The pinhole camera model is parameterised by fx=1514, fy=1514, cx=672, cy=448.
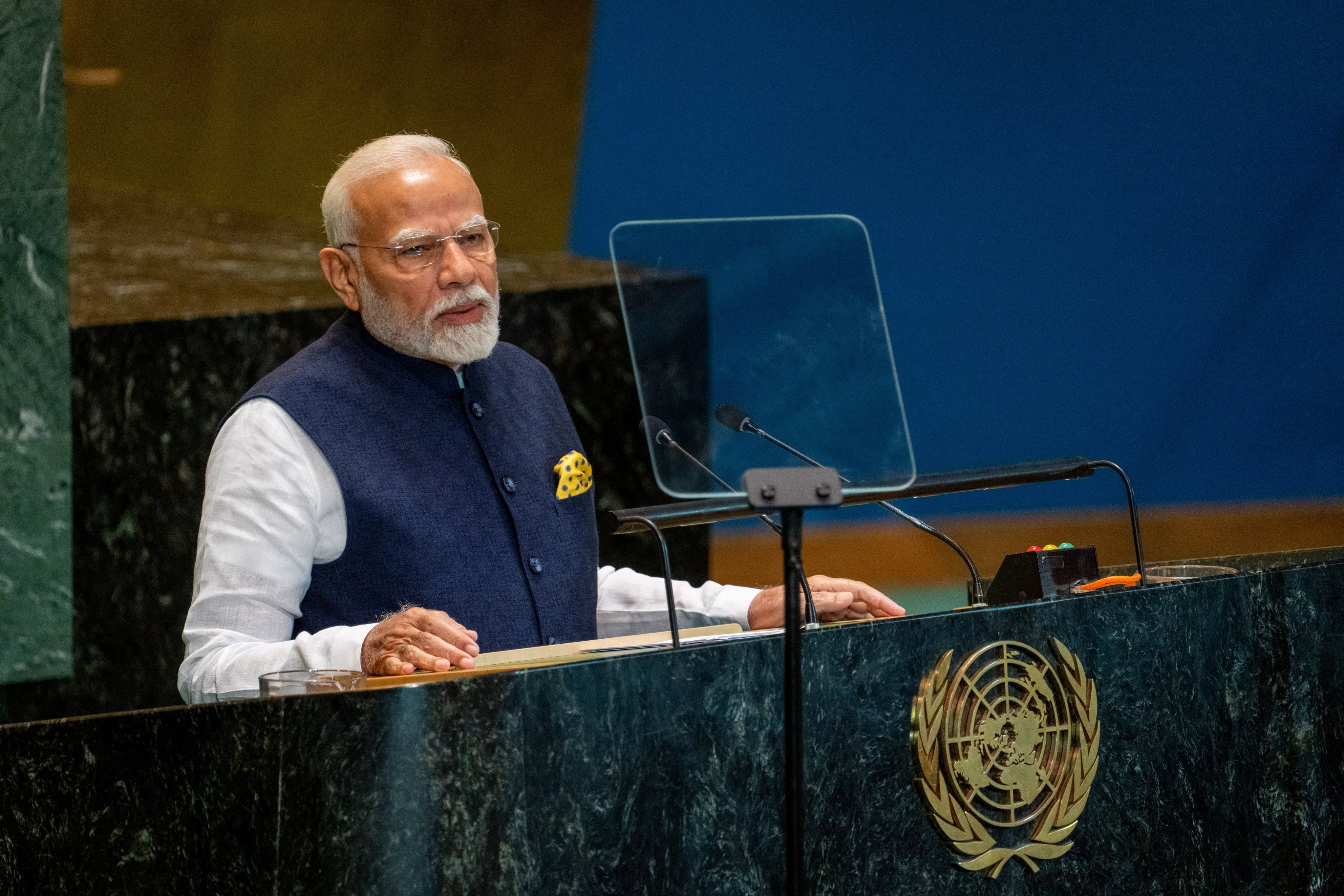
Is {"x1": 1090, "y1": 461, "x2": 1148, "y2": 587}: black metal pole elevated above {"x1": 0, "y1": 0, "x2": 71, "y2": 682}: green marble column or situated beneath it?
situated beneath

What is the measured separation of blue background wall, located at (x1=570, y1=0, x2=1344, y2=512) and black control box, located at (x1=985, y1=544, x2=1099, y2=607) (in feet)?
7.00

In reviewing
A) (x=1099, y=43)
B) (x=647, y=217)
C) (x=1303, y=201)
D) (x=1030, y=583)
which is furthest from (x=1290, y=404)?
(x=1030, y=583)

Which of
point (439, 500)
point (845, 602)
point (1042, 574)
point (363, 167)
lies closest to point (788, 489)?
point (845, 602)

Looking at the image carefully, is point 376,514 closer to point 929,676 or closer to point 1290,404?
point 929,676

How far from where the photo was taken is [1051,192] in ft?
14.0

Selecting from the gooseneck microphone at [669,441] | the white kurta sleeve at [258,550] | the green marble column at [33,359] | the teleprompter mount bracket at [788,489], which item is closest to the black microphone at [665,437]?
the gooseneck microphone at [669,441]

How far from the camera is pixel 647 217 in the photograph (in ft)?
13.8

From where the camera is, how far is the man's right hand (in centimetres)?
162

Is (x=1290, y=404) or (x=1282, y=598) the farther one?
(x=1290, y=404)

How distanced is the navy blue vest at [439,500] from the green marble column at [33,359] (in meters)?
1.76

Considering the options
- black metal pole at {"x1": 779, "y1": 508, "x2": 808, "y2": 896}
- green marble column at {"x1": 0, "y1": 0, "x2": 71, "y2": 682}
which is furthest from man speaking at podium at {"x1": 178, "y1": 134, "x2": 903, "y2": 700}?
green marble column at {"x1": 0, "y1": 0, "x2": 71, "y2": 682}

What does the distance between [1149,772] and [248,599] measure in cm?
117

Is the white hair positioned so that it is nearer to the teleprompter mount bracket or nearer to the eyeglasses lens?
the eyeglasses lens

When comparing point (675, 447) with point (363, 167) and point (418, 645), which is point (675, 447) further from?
point (363, 167)
